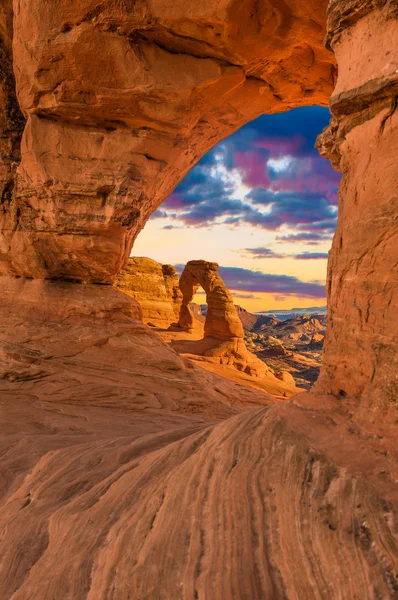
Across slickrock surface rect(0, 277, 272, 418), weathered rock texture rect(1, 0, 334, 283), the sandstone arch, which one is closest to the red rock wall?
weathered rock texture rect(1, 0, 334, 283)

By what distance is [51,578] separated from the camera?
2469 millimetres

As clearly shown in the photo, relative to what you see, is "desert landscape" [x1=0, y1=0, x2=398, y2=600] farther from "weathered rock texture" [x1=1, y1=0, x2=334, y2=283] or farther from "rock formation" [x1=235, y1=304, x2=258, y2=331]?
"rock formation" [x1=235, y1=304, x2=258, y2=331]

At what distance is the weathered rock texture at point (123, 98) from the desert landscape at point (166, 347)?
39 mm

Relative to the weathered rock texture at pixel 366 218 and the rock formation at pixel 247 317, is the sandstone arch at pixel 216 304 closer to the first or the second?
the weathered rock texture at pixel 366 218

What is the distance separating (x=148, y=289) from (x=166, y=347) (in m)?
16.6

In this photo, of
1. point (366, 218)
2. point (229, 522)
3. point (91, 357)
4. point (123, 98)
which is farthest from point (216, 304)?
point (229, 522)

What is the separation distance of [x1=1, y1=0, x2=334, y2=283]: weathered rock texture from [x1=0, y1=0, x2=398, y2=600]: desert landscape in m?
0.04

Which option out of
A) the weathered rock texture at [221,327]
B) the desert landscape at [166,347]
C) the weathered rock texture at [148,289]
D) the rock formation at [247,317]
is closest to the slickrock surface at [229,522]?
the desert landscape at [166,347]

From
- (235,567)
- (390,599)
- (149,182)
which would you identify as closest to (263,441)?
(235,567)

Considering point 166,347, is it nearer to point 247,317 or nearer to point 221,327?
point 221,327

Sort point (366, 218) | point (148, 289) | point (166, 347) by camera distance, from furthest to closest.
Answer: point (148, 289) < point (166, 347) < point (366, 218)

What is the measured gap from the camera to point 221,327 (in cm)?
2050

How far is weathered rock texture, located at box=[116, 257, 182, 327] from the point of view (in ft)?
80.8

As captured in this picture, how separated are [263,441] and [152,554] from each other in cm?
98
